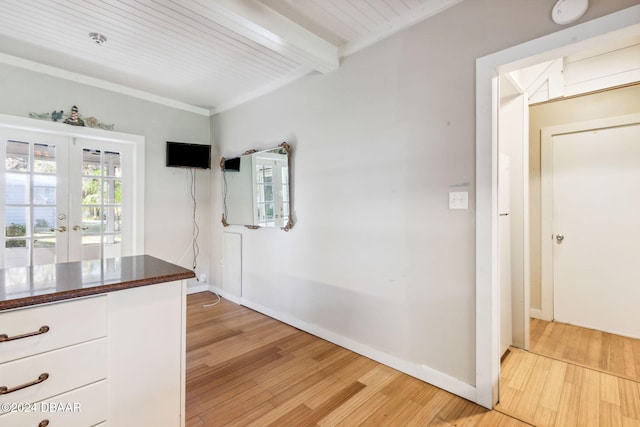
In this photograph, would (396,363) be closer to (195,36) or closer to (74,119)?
Result: (195,36)

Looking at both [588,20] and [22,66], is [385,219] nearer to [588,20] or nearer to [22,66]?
[588,20]

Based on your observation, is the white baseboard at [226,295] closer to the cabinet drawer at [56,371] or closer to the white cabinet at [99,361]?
the white cabinet at [99,361]

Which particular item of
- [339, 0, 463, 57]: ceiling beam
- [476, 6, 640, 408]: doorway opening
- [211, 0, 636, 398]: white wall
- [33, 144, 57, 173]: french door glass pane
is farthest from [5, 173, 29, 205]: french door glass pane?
[476, 6, 640, 408]: doorway opening

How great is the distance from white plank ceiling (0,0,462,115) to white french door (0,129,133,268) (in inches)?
30.4

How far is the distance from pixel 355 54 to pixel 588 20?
149 centimetres

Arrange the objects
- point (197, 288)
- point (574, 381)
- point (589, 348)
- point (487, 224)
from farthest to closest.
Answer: point (197, 288) < point (589, 348) < point (574, 381) < point (487, 224)

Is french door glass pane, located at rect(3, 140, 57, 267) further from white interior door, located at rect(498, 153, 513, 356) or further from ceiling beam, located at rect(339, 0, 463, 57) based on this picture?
white interior door, located at rect(498, 153, 513, 356)

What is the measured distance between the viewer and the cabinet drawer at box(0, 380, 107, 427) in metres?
1.00

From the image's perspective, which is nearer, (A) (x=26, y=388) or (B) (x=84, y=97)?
(A) (x=26, y=388)

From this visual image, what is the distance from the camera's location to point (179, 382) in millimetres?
1409

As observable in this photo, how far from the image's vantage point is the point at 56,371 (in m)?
1.07

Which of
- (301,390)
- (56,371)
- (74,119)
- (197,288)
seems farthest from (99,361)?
(197,288)

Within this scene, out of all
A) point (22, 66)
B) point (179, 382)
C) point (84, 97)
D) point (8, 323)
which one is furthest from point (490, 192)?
point (22, 66)

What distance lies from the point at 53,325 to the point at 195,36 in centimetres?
226
